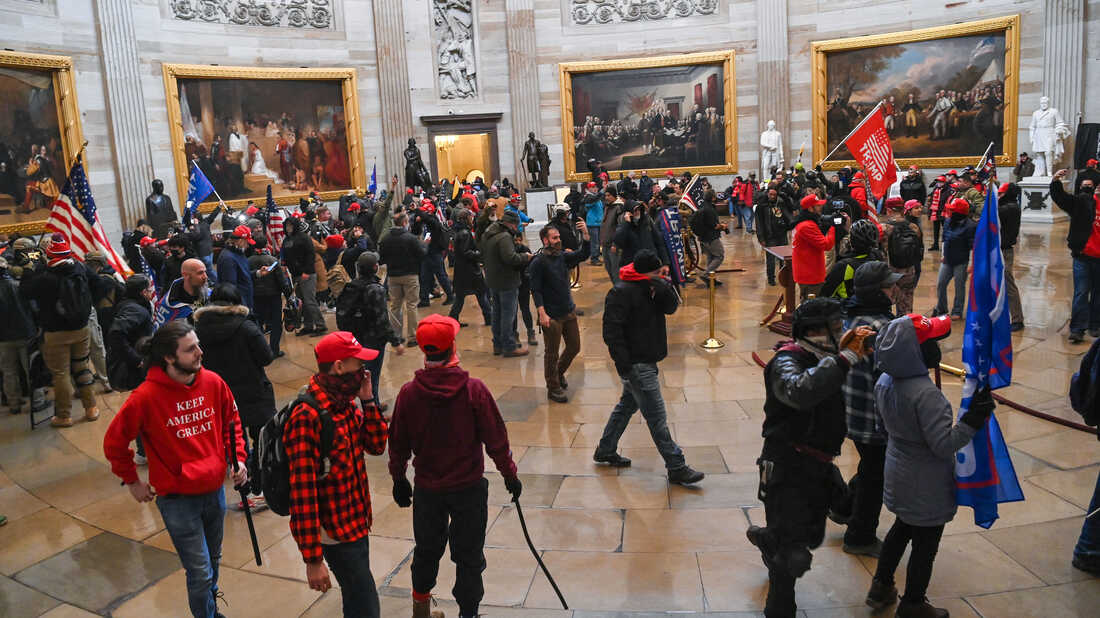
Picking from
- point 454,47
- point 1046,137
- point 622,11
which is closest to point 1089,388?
point 1046,137

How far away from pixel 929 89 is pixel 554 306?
19.2 meters

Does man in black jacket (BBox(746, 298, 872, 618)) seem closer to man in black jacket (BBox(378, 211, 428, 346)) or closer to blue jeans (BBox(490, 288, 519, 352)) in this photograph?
blue jeans (BBox(490, 288, 519, 352))

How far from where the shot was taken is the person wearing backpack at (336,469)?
3.60 meters

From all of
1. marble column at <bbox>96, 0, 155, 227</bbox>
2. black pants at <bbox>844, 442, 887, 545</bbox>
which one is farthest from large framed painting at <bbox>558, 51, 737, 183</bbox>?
black pants at <bbox>844, 442, 887, 545</bbox>

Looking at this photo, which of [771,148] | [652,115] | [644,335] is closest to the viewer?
[644,335]

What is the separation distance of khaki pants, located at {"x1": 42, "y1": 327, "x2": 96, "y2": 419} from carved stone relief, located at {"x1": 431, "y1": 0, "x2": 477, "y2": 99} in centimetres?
1808

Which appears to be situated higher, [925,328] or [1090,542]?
[925,328]

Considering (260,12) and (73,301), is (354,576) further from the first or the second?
(260,12)

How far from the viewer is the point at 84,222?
7.92 meters

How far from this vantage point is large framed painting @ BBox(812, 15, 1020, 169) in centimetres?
2216

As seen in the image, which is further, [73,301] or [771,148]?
[771,148]

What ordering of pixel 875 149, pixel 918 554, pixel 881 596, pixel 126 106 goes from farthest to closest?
1. pixel 126 106
2. pixel 875 149
3. pixel 881 596
4. pixel 918 554

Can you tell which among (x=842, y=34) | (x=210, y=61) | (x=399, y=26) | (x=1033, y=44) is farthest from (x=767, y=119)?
(x=210, y=61)

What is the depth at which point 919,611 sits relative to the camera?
418cm
